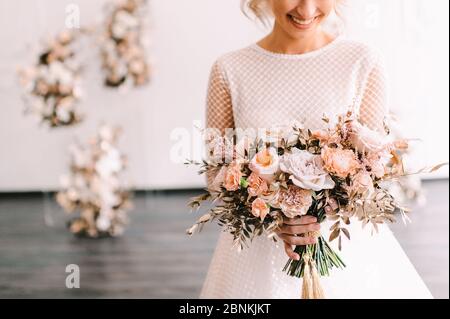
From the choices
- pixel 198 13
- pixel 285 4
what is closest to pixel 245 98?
pixel 285 4

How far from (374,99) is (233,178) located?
586 mm

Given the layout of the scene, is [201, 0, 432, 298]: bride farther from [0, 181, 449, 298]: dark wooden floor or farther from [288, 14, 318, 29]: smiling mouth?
[0, 181, 449, 298]: dark wooden floor

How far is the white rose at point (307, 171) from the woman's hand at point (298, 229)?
11cm

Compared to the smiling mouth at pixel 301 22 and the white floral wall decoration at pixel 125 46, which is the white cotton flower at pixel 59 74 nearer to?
the white floral wall decoration at pixel 125 46

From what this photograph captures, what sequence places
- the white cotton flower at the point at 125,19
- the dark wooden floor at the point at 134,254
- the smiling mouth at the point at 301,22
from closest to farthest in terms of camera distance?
the smiling mouth at the point at 301,22 → the dark wooden floor at the point at 134,254 → the white cotton flower at the point at 125,19

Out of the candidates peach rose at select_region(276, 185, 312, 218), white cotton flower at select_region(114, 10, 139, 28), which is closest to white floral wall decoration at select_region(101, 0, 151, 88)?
white cotton flower at select_region(114, 10, 139, 28)

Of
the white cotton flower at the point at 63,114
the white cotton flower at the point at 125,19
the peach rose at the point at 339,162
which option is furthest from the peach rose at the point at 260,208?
the white cotton flower at the point at 125,19

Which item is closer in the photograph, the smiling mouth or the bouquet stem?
the bouquet stem

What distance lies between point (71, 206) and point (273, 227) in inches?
121

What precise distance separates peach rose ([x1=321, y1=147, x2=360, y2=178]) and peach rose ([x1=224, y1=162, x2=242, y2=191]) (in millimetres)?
183

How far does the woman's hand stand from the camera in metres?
1.26

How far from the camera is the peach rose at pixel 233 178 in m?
1.20

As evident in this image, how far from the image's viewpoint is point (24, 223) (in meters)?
4.56
